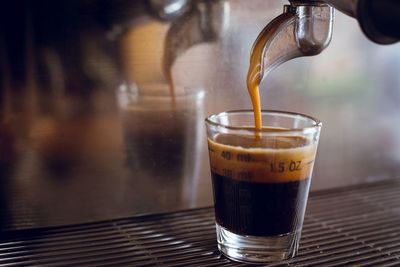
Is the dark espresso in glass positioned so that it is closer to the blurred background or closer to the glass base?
the glass base

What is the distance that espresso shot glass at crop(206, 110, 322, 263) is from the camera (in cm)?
46

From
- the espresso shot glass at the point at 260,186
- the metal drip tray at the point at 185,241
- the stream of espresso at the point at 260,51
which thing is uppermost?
the stream of espresso at the point at 260,51

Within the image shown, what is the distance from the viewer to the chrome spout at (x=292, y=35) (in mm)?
469

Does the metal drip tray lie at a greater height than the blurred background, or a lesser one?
lesser

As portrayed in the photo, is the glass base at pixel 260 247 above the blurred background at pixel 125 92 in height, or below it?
below

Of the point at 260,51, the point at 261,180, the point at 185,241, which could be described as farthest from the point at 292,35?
the point at 185,241

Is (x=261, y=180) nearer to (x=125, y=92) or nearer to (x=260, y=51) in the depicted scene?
(x=260, y=51)

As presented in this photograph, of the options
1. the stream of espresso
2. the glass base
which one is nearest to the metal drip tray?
the glass base

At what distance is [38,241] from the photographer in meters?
0.54

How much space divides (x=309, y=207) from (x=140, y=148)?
28 centimetres

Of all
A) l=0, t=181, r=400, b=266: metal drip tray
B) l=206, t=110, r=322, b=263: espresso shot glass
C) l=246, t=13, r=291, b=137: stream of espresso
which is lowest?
l=0, t=181, r=400, b=266: metal drip tray

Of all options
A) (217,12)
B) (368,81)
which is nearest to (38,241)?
(217,12)

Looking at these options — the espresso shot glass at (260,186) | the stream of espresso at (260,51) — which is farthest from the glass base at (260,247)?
the stream of espresso at (260,51)

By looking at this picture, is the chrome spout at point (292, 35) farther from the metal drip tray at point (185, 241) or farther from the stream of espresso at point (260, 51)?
the metal drip tray at point (185, 241)
